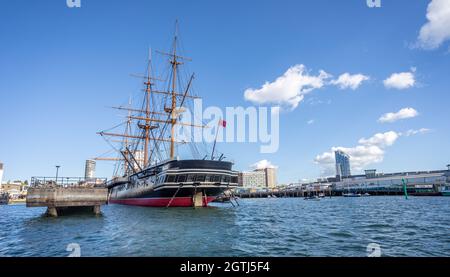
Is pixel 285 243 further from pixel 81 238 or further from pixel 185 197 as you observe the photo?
pixel 185 197

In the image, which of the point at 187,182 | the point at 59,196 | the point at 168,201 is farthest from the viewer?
the point at 168,201

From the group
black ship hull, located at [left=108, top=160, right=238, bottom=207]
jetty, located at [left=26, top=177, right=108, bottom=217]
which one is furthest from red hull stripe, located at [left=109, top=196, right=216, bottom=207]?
jetty, located at [left=26, top=177, right=108, bottom=217]

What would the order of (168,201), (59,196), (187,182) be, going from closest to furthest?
1. (59,196)
2. (187,182)
3. (168,201)

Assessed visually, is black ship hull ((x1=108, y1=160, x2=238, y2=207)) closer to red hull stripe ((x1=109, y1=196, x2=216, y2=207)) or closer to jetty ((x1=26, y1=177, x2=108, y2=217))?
red hull stripe ((x1=109, y1=196, x2=216, y2=207))

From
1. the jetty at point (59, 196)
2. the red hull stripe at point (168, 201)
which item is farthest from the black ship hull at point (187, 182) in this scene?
the jetty at point (59, 196)

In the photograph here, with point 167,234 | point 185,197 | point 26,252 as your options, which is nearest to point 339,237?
point 167,234

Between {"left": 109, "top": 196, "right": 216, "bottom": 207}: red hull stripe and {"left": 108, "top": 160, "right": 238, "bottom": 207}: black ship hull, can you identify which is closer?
{"left": 108, "top": 160, "right": 238, "bottom": 207}: black ship hull

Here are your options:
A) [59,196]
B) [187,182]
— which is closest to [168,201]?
[187,182]

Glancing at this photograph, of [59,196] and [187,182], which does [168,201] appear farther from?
[59,196]

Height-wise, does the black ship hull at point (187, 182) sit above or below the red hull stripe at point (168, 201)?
above

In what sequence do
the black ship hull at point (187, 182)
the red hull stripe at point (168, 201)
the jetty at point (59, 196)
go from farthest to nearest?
the red hull stripe at point (168, 201) < the black ship hull at point (187, 182) < the jetty at point (59, 196)

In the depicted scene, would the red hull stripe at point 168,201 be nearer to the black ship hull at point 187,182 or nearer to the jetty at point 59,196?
the black ship hull at point 187,182
